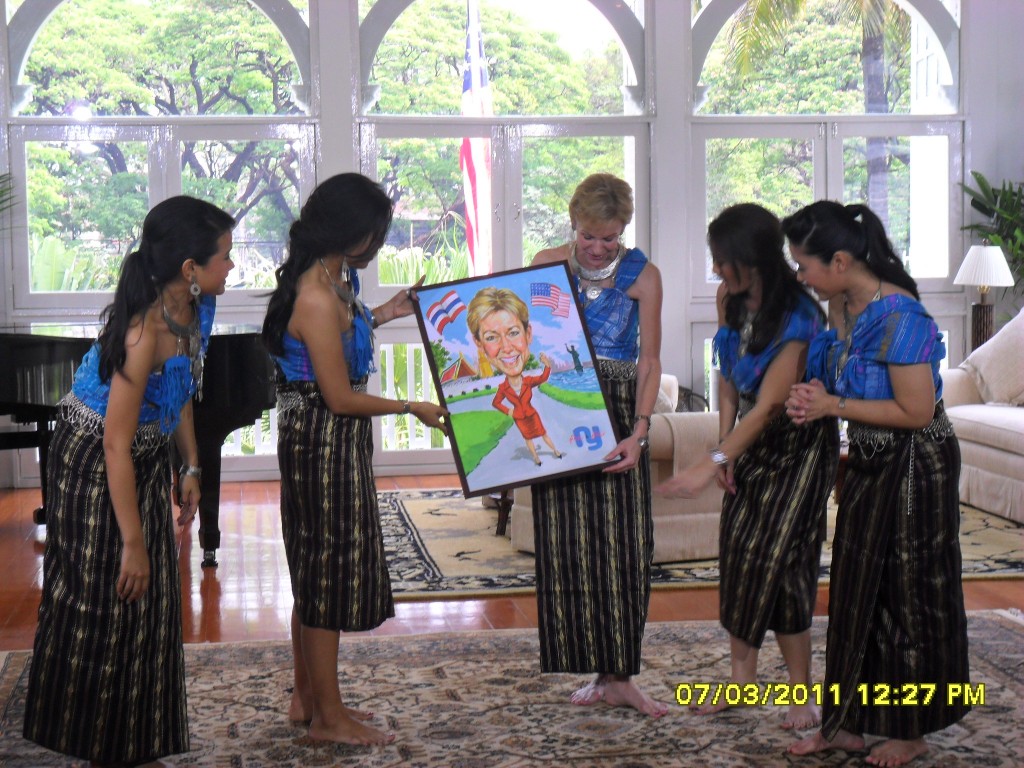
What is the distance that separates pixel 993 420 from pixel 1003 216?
223 centimetres

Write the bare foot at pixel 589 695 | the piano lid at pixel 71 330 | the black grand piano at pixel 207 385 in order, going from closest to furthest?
1. the bare foot at pixel 589 695
2. the black grand piano at pixel 207 385
3. the piano lid at pixel 71 330

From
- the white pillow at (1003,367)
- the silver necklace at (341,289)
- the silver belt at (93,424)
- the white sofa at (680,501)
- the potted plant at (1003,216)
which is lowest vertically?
the white sofa at (680,501)

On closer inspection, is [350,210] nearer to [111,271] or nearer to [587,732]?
[587,732]

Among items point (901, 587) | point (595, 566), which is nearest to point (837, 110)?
point (595, 566)

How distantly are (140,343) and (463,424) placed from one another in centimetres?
94

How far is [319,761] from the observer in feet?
10.5

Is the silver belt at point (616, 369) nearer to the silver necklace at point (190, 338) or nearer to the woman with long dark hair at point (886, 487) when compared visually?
the woman with long dark hair at point (886, 487)

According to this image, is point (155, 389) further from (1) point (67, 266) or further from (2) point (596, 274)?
(1) point (67, 266)

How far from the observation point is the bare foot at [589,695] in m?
3.61

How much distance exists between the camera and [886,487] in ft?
9.68

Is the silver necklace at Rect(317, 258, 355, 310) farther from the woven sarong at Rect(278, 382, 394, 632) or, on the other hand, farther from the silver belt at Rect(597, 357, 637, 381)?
the silver belt at Rect(597, 357, 637, 381)

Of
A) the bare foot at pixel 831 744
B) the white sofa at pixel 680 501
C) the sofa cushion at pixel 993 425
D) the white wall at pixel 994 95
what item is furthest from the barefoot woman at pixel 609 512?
the white wall at pixel 994 95

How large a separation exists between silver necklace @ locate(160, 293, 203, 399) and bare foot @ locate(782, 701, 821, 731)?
5.99 feet

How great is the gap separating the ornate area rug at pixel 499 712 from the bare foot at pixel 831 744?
3cm
